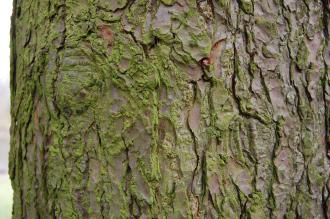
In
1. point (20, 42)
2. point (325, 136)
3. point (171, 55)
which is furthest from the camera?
point (20, 42)

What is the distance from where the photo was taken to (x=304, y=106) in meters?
1.19

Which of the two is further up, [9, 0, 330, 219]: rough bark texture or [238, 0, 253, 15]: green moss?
[238, 0, 253, 15]: green moss

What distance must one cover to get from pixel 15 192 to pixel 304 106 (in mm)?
812

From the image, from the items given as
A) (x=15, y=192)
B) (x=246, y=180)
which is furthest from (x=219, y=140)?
(x=15, y=192)

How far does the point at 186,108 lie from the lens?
1.11 meters

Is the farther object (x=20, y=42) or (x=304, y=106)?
(x=20, y=42)

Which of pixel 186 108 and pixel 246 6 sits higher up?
pixel 246 6

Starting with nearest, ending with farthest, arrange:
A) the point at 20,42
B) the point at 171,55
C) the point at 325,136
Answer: the point at 171,55, the point at 325,136, the point at 20,42

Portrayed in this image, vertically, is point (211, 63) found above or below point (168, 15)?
below

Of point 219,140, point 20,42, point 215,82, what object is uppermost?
point 20,42

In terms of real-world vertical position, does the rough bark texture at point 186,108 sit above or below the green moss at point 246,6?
below

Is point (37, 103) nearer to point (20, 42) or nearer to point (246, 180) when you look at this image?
point (20, 42)

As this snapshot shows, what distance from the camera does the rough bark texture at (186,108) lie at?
111 cm

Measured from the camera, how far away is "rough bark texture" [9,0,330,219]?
1.11m
